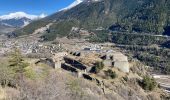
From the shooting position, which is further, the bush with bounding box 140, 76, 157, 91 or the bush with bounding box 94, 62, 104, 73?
the bush with bounding box 140, 76, 157, 91

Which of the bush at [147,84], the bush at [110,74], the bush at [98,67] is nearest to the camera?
the bush at [110,74]

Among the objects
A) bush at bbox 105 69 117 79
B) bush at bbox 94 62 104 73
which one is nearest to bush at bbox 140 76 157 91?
bush at bbox 105 69 117 79

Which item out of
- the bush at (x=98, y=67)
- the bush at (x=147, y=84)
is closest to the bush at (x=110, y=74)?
the bush at (x=98, y=67)

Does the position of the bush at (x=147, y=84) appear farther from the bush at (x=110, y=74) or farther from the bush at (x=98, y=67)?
the bush at (x=98, y=67)

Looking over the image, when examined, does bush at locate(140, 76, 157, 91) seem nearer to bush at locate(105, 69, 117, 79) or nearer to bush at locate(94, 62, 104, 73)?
bush at locate(105, 69, 117, 79)

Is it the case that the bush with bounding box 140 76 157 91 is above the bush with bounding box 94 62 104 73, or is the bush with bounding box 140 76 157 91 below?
below

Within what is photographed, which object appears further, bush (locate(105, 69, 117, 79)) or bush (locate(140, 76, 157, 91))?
bush (locate(140, 76, 157, 91))

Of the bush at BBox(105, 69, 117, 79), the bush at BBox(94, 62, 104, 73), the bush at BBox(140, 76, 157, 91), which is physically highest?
the bush at BBox(94, 62, 104, 73)

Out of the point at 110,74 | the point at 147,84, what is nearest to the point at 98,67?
the point at 110,74

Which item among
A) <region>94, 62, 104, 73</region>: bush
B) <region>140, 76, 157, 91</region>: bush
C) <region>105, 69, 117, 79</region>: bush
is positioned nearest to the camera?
<region>105, 69, 117, 79</region>: bush

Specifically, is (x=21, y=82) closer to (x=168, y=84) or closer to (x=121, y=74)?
(x=121, y=74)

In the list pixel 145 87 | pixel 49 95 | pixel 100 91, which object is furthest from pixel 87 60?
pixel 49 95

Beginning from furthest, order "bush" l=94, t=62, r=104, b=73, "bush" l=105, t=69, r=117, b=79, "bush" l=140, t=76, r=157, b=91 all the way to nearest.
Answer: "bush" l=140, t=76, r=157, b=91 < "bush" l=94, t=62, r=104, b=73 < "bush" l=105, t=69, r=117, b=79
